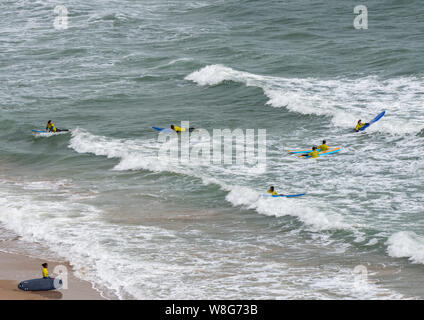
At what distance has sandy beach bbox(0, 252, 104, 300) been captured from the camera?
14.9 metres

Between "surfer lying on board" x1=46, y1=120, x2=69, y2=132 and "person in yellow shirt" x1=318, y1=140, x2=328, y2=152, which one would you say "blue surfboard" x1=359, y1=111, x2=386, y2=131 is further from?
"surfer lying on board" x1=46, y1=120, x2=69, y2=132

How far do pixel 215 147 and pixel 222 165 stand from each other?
2.27m

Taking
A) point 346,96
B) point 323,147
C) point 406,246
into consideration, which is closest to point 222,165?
point 323,147

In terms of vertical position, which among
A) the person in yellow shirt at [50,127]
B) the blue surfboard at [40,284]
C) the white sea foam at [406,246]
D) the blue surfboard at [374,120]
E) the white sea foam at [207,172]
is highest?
the person in yellow shirt at [50,127]

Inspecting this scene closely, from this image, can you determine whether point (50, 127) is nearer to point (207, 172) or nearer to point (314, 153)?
point (207, 172)

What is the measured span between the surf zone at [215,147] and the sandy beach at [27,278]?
32.4 ft

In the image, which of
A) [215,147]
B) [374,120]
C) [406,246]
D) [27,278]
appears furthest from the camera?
[374,120]

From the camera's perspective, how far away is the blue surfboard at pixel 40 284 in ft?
49.7

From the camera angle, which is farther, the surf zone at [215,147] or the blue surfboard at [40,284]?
the surf zone at [215,147]

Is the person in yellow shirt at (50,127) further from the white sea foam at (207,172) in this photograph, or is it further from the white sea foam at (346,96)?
the white sea foam at (346,96)

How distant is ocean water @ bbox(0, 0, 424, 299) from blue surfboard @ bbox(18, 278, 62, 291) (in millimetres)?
1125

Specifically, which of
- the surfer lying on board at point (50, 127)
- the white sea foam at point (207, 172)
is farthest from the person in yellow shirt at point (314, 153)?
the surfer lying on board at point (50, 127)

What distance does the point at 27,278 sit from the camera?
16047mm

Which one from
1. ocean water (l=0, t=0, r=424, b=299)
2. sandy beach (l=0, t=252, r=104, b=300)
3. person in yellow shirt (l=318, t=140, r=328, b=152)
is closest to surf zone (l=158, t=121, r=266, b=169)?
ocean water (l=0, t=0, r=424, b=299)
